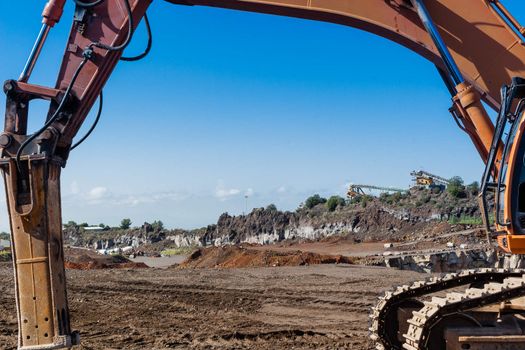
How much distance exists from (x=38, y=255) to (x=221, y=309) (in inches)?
294

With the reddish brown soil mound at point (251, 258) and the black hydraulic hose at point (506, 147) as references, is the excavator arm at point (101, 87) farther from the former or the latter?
the reddish brown soil mound at point (251, 258)

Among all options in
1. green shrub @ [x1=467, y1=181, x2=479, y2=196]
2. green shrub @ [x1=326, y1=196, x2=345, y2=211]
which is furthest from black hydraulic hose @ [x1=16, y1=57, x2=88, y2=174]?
green shrub @ [x1=326, y1=196, x2=345, y2=211]

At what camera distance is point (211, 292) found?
15328mm

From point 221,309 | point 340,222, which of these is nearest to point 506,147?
point 221,309

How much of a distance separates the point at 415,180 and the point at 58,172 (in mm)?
65869

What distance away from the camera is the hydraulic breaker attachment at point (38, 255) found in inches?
219

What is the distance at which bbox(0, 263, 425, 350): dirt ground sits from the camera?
9227 millimetres


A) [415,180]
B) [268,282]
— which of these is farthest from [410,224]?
[268,282]

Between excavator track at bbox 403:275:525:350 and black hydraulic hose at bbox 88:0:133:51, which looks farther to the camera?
black hydraulic hose at bbox 88:0:133:51

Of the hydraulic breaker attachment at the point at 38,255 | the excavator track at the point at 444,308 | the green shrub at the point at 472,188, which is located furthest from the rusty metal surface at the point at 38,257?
the green shrub at the point at 472,188

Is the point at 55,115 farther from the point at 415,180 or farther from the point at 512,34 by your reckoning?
the point at 415,180

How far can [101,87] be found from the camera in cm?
629

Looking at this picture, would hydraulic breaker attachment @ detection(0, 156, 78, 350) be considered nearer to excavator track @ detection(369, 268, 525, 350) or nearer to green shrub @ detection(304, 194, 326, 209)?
excavator track @ detection(369, 268, 525, 350)

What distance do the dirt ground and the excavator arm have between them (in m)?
3.50
